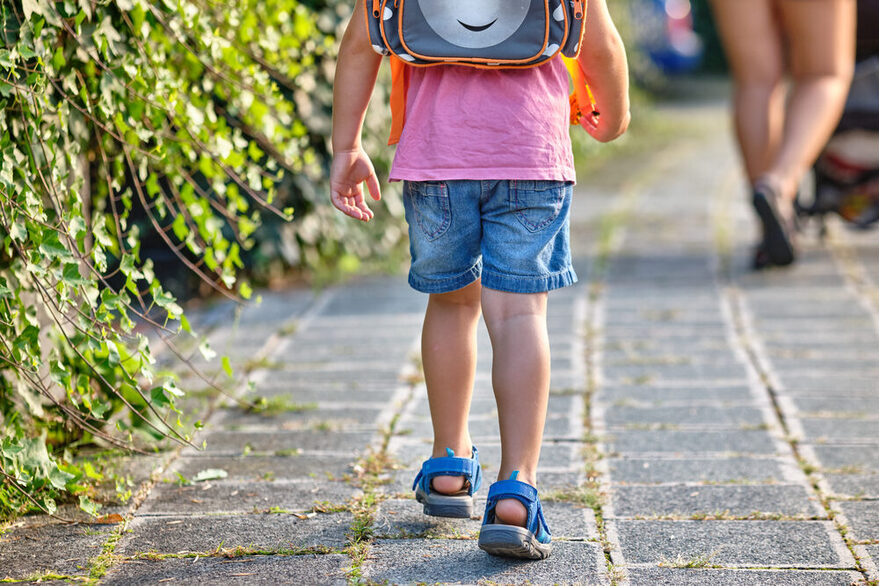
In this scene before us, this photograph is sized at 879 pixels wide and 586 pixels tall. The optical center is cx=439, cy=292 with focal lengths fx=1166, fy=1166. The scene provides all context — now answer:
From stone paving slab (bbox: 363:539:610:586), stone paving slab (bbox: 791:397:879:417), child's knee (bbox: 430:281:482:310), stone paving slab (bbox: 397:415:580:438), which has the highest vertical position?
child's knee (bbox: 430:281:482:310)

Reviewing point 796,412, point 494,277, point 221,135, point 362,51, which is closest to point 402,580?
point 494,277

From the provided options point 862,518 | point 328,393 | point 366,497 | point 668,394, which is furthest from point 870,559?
point 328,393

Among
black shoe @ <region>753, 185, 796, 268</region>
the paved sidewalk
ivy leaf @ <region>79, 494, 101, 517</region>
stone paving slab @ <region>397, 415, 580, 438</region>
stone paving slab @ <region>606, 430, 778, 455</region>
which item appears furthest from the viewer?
black shoe @ <region>753, 185, 796, 268</region>

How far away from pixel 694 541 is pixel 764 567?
0.16 metres

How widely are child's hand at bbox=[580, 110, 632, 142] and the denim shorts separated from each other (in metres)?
0.18

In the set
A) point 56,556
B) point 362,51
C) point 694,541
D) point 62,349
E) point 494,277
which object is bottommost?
point 56,556

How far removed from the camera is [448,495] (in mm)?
2248

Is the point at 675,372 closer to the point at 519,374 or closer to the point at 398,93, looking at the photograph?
the point at 519,374

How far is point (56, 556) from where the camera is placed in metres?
2.12

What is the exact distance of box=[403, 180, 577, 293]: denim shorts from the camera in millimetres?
2135

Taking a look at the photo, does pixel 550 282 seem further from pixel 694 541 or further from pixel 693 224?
pixel 693 224

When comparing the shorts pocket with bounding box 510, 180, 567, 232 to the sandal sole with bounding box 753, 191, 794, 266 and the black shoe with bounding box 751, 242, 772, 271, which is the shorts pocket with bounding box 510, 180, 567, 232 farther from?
the black shoe with bounding box 751, 242, 772, 271

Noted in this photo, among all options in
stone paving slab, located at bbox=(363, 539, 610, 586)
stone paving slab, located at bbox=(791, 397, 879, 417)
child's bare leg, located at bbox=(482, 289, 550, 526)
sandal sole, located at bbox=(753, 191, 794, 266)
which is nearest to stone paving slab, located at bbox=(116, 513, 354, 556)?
stone paving slab, located at bbox=(363, 539, 610, 586)

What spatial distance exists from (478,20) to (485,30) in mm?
23
